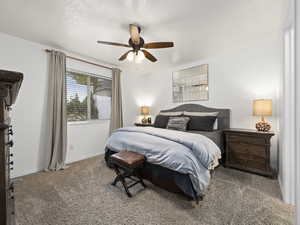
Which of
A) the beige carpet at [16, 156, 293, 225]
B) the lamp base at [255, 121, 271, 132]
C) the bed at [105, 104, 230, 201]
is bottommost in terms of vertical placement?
the beige carpet at [16, 156, 293, 225]

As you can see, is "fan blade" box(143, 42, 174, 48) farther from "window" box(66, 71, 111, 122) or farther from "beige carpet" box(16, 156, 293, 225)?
"beige carpet" box(16, 156, 293, 225)

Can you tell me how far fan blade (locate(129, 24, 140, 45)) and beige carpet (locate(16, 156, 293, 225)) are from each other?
2.13 m

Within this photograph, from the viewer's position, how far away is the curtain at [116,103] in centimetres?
375

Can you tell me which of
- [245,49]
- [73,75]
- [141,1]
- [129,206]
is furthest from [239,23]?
[73,75]

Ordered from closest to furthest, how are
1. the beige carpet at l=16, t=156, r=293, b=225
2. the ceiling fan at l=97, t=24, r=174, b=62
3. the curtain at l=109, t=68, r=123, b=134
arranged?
1. the beige carpet at l=16, t=156, r=293, b=225
2. the ceiling fan at l=97, t=24, r=174, b=62
3. the curtain at l=109, t=68, r=123, b=134

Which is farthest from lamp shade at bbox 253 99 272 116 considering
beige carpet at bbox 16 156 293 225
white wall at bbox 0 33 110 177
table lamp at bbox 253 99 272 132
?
white wall at bbox 0 33 110 177

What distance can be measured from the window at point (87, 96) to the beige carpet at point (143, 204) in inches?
59.3

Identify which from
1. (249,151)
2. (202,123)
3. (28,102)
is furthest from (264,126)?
(28,102)

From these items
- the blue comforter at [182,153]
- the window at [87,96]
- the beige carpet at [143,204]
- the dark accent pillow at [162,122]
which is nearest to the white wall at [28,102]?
the beige carpet at [143,204]

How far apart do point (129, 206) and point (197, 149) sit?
1047 mm

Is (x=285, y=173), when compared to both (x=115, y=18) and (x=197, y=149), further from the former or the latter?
(x=115, y=18)

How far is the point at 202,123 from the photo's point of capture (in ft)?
9.63

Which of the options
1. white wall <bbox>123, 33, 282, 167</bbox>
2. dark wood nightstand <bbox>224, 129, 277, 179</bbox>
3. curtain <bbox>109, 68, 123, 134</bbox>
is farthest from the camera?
curtain <bbox>109, 68, 123, 134</bbox>

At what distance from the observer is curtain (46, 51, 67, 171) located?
2652mm
